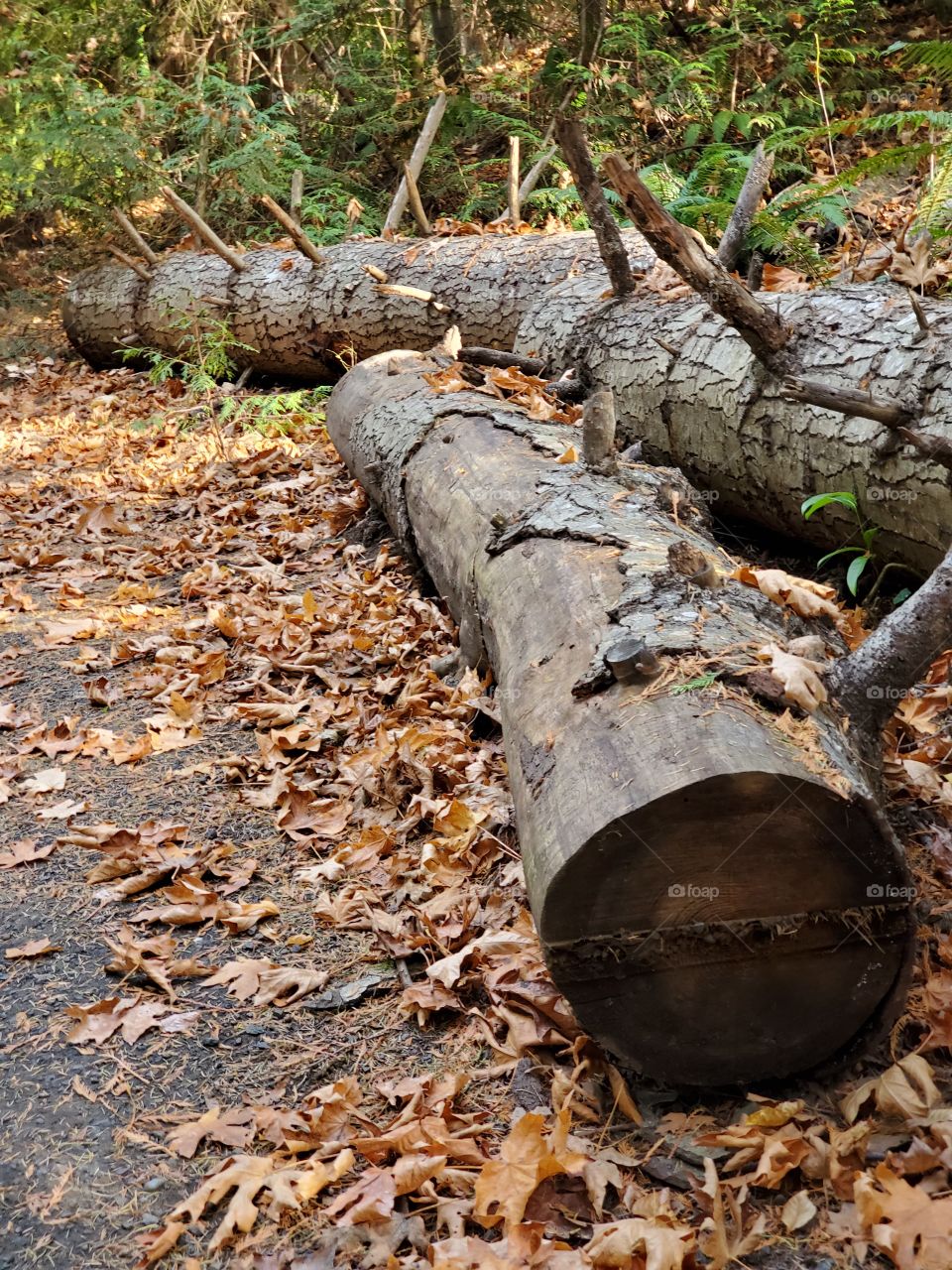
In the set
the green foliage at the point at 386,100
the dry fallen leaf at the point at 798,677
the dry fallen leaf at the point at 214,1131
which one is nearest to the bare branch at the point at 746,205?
the green foliage at the point at 386,100

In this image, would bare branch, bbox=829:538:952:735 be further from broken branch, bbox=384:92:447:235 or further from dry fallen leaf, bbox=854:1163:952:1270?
broken branch, bbox=384:92:447:235

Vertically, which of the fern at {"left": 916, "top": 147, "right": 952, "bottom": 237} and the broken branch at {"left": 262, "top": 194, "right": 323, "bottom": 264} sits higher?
the fern at {"left": 916, "top": 147, "right": 952, "bottom": 237}

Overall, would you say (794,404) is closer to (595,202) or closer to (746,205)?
(746,205)

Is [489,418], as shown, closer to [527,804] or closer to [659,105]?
[527,804]

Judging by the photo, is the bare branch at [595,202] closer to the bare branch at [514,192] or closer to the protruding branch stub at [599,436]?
the protruding branch stub at [599,436]

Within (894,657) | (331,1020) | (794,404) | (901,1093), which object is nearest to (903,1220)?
(901,1093)

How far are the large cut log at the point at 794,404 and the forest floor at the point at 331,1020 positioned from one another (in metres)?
0.90

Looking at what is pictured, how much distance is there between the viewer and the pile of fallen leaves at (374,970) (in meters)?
2.02

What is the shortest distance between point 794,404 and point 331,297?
517 cm

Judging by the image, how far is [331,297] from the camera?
27.1ft

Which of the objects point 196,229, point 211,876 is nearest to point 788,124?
point 196,229

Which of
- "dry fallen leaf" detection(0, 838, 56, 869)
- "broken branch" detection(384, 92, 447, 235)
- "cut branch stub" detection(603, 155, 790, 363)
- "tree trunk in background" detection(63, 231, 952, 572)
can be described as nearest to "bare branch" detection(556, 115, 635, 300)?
"tree trunk in background" detection(63, 231, 952, 572)

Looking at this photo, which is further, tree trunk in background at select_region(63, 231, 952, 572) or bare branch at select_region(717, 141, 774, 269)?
bare branch at select_region(717, 141, 774, 269)

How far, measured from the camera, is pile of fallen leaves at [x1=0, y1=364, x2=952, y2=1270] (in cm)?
202
